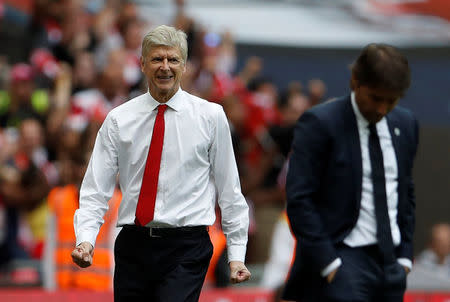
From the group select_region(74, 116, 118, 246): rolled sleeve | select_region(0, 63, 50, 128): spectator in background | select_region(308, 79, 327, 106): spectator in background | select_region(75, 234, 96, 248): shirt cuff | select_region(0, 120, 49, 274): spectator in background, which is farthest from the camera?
select_region(308, 79, 327, 106): spectator in background

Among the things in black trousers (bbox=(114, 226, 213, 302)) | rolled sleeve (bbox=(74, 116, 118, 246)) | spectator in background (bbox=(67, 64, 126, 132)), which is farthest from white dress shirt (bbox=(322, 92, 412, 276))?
spectator in background (bbox=(67, 64, 126, 132))

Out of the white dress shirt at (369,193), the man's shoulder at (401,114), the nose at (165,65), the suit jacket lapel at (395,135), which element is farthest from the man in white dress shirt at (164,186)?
the man's shoulder at (401,114)

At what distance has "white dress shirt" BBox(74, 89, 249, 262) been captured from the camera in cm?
406

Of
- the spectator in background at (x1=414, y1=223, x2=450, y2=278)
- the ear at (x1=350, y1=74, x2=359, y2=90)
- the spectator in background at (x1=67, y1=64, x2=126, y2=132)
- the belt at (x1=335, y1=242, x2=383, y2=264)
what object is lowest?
the spectator in background at (x1=414, y1=223, x2=450, y2=278)

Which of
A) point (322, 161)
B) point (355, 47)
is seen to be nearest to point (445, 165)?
point (355, 47)

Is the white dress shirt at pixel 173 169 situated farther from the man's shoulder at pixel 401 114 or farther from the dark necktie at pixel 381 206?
the man's shoulder at pixel 401 114

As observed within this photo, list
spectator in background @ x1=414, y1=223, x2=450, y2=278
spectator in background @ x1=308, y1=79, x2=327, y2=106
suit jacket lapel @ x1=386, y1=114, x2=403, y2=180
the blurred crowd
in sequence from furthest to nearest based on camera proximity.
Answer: spectator in background @ x1=308, y1=79, x2=327, y2=106, spectator in background @ x1=414, y1=223, x2=450, y2=278, the blurred crowd, suit jacket lapel @ x1=386, y1=114, x2=403, y2=180

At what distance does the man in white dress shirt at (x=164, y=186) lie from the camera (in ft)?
13.2

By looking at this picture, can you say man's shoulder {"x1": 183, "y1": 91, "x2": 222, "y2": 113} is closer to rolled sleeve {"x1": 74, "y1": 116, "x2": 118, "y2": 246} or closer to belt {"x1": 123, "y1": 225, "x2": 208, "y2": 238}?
rolled sleeve {"x1": 74, "y1": 116, "x2": 118, "y2": 246}

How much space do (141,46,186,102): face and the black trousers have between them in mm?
682

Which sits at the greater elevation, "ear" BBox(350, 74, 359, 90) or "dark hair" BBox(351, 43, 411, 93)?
"dark hair" BBox(351, 43, 411, 93)

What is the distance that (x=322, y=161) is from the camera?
4.33m

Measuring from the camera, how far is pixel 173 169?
13.4 feet

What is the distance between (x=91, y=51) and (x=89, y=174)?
6.01 m
